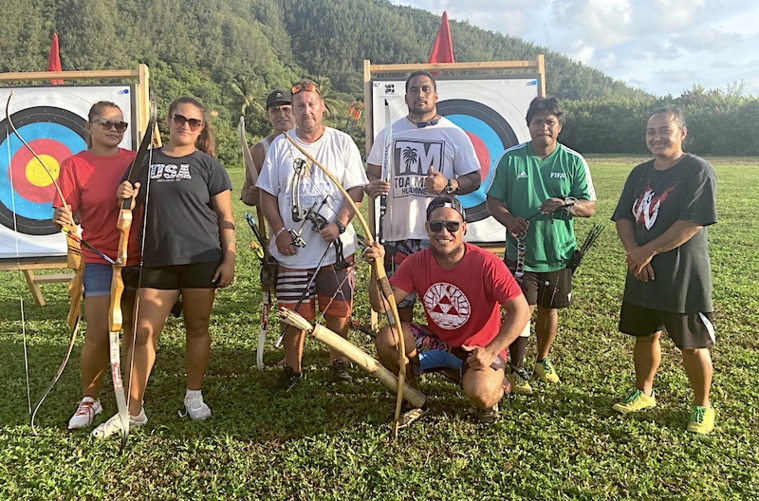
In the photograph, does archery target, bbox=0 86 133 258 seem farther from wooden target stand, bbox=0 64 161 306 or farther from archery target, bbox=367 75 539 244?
archery target, bbox=367 75 539 244

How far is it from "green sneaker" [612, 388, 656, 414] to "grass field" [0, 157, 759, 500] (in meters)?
0.05

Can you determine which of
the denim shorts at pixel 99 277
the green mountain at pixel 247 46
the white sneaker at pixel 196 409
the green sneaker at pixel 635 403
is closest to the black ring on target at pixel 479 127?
the green sneaker at pixel 635 403

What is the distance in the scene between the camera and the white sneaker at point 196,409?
300 cm

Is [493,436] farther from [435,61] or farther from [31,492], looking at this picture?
[435,61]

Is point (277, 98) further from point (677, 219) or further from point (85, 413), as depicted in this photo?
point (677, 219)

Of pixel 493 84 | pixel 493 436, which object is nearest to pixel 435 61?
pixel 493 84

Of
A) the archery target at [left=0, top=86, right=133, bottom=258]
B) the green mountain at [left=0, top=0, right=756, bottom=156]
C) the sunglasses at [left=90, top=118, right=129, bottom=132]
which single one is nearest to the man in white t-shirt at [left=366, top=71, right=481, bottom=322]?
the sunglasses at [left=90, top=118, right=129, bottom=132]

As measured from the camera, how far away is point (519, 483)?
7.83ft

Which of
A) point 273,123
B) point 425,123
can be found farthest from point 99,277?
point 425,123

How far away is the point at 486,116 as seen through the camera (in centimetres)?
466

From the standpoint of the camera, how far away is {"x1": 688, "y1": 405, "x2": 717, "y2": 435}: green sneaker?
2746 mm

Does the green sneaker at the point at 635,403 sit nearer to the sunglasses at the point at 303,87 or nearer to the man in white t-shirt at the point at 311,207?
the man in white t-shirt at the point at 311,207

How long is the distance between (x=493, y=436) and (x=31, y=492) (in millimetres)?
2180

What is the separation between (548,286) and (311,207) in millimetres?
1522
